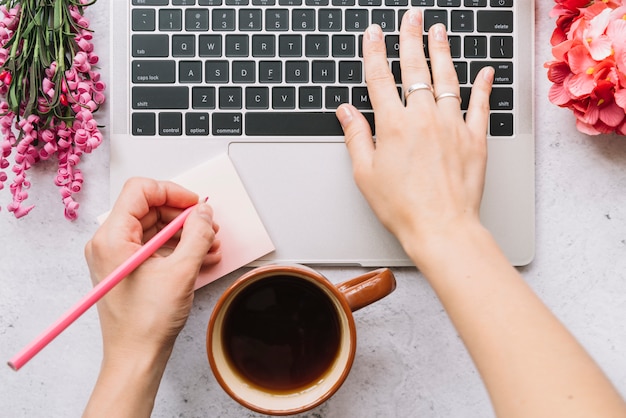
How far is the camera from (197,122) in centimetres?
63

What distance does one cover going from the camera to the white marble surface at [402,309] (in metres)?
0.66

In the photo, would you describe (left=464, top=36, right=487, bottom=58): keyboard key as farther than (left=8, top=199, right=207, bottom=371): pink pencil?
Yes

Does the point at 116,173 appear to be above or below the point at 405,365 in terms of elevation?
above

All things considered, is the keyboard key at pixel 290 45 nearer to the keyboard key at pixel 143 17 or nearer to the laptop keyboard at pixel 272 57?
the laptop keyboard at pixel 272 57

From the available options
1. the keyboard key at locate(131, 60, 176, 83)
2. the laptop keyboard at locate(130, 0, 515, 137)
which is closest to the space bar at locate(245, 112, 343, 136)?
the laptop keyboard at locate(130, 0, 515, 137)

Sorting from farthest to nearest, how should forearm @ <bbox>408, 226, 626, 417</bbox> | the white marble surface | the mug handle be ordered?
1. the white marble surface
2. the mug handle
3. forearm @ <bbox>408, 226, 626, 417</bbox>

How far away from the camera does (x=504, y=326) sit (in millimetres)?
473

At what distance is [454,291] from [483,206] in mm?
160

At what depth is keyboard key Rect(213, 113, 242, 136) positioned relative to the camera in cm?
63

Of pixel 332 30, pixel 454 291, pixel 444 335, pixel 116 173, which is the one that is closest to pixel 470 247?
pixel 454 291

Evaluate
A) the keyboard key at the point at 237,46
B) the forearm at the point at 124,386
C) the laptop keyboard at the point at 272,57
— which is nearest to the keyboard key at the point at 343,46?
the laptop keyboard at the point at 272,57

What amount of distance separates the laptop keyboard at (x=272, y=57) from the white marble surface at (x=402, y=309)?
0.26 feet

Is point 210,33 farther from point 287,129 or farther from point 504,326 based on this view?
point 504,326

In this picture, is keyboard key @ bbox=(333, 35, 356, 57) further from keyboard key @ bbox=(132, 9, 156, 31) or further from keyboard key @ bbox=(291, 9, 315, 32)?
keyboard key @ bbox=(132, 9, 156, 31)
